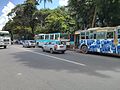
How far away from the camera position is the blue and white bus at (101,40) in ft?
67.6

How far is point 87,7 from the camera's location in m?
37.1

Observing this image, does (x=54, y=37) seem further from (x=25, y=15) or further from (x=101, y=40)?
(x=25, y=15)

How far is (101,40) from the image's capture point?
73.6 feet

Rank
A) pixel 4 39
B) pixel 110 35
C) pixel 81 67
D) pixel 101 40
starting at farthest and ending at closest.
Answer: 1. pixel 4 39
2. pixel 101 40
3. pixel 110 35
4. pixel 81 67

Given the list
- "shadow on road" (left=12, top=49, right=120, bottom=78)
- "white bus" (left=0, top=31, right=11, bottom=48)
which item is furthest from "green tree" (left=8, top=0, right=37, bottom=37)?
"shadow on road" (left=12, top=49, right=120, bottom=78)

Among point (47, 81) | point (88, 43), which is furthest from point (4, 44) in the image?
point (47, 81)

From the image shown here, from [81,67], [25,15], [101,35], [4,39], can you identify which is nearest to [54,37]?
[4,39]

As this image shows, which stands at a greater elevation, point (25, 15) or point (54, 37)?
point (25, 15)

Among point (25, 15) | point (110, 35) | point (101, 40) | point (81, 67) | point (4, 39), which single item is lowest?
point (81, 67)

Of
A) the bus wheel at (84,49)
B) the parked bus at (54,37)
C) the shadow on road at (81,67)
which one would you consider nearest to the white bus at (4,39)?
the parked bus at (54,37)

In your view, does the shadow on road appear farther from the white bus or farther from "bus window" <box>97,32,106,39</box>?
the white bus

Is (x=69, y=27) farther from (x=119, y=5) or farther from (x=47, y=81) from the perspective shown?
(x=47, y=81)

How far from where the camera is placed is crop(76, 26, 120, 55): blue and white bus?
20594 mm

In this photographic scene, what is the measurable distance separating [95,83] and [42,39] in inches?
1286
